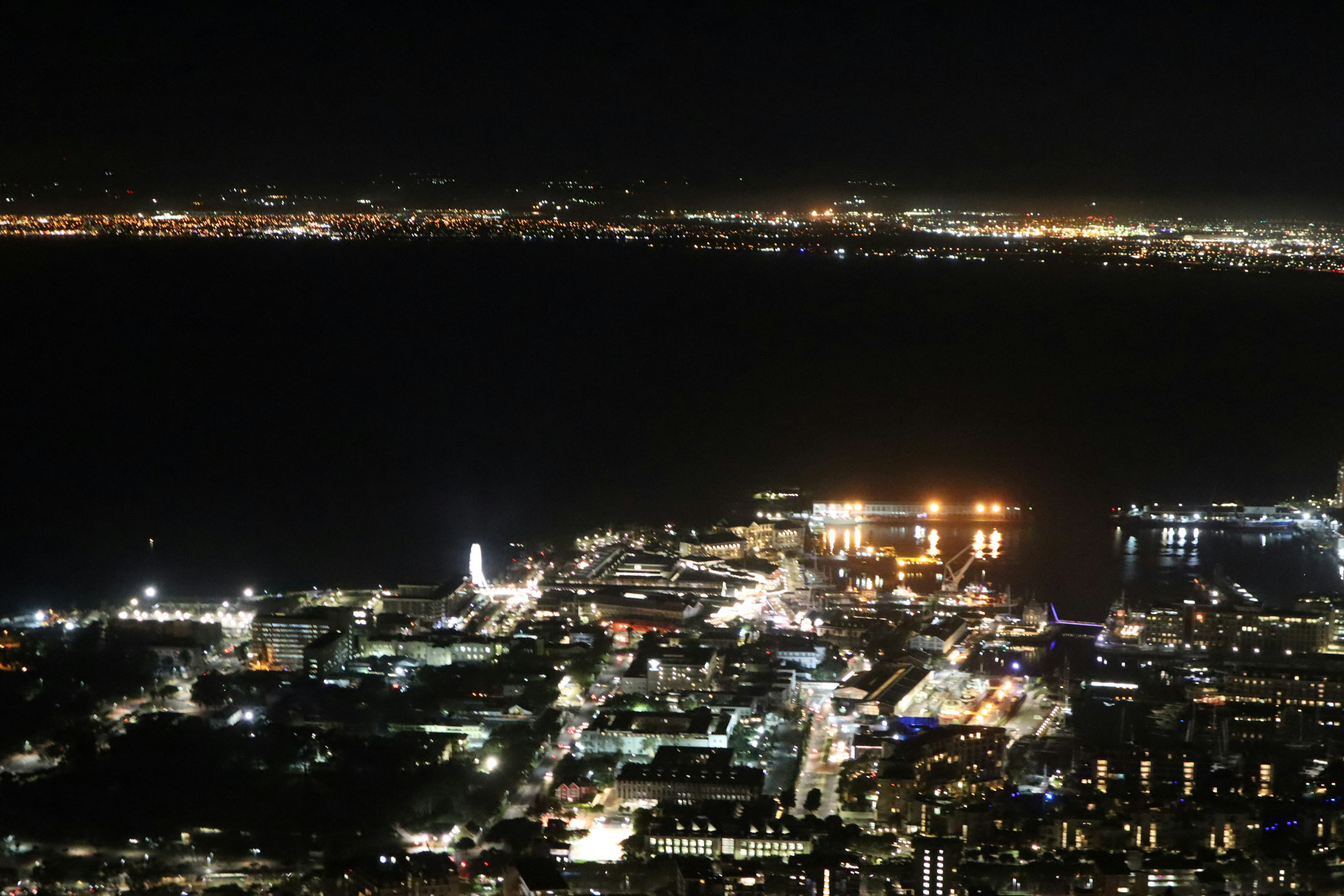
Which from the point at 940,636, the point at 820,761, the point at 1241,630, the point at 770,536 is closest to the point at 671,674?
the point at 820,761

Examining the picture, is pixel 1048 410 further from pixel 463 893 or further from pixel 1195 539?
pixel 463 893

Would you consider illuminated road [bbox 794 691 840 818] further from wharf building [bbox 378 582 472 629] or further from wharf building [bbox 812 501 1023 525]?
wharf building [bbox 812 501 1023 525]

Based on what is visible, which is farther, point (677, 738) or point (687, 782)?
point (677, 738)

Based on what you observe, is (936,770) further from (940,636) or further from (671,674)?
(940,636)

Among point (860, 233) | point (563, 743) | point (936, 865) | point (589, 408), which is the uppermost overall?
point (860, 233)

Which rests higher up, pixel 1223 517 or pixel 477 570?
pixel 477 570

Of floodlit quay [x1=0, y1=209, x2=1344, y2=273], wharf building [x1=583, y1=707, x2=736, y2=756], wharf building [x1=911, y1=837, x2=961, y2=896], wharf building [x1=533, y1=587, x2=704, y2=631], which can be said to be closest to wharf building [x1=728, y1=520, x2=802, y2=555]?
wharf building [x1=533, y1=587, x2=704, y2=631]

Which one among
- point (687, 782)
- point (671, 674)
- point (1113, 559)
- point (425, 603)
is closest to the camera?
point (687, 782)
